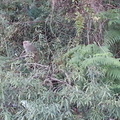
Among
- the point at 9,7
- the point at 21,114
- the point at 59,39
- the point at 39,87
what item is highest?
the point at 9,7

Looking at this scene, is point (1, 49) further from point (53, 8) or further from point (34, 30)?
point (53, 8)

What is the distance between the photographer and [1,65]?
388cm

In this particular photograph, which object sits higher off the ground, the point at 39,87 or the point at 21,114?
the point at 39,87

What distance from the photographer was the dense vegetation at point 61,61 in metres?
3.16

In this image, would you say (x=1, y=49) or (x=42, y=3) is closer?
(x=1, y=49)

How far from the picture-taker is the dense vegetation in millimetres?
3162

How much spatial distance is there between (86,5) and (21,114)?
199 cm

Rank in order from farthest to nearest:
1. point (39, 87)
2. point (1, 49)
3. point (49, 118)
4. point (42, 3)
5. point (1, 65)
Result: point (42, 3)
point (1, 49)
point (1, 65)
point (39, 87)
point (49, 118)

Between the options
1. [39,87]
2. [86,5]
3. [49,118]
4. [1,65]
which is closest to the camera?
[49,118]

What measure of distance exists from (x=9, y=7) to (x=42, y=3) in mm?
628

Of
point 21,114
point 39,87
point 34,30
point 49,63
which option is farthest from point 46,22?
point 21,114

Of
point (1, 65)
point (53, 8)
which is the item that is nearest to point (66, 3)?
point (53, 8)

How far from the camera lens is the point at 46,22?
4887mm

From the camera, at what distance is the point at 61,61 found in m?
3.92
